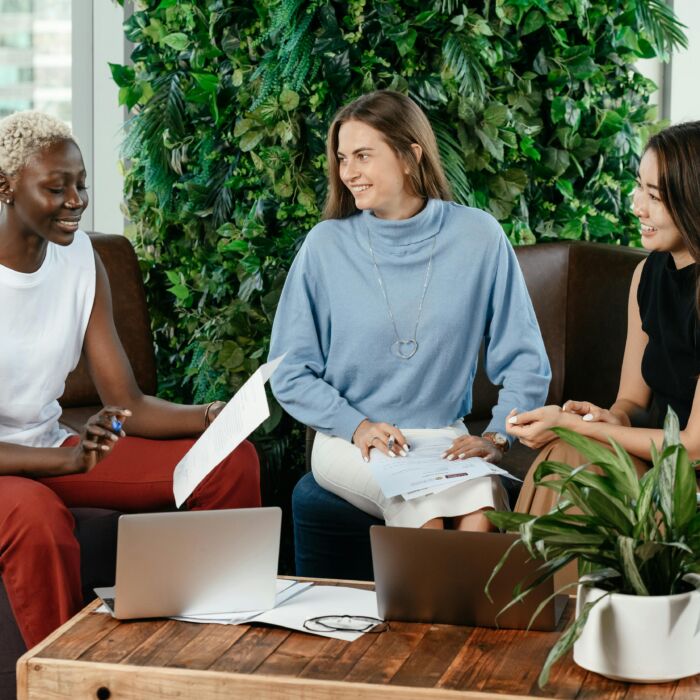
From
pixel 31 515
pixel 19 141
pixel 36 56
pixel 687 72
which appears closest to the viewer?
pixel 31 515

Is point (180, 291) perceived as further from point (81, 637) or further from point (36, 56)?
point (81, 637)

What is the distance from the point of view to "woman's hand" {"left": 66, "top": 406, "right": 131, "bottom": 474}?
88.8 inches

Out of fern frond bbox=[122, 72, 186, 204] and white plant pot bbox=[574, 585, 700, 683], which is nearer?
white plant pot bbox=[574, 585, 700, 683]

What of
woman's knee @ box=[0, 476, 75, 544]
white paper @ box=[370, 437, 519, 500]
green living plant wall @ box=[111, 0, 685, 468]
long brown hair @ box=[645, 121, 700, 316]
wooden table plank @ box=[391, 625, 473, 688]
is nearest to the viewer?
wooden table plank @ box=[391, 625, 473, 688]

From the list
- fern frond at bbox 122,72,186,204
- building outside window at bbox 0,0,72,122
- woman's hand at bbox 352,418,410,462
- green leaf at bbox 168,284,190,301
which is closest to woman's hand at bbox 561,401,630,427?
woman's hand at bbox 352,418,410,462

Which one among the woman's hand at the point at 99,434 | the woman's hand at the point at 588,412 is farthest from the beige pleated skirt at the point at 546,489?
the woman's hand at the point at 99,434

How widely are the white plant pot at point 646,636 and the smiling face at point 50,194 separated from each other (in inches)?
55.2

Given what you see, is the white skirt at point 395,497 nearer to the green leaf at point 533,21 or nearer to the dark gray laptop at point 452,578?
the dark gray laptop at point 452,578

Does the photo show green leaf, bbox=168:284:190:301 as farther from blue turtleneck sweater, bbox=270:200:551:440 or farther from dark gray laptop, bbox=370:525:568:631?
dark gray laptop, bbox=370:525:568:631

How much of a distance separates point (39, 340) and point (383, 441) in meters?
0.75

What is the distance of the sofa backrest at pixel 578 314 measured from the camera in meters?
3.08

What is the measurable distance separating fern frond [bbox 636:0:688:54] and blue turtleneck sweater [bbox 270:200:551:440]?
940 millimetres

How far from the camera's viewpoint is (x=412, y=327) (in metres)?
2.68

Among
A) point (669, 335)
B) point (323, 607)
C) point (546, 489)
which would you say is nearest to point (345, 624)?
point (323, 607)
